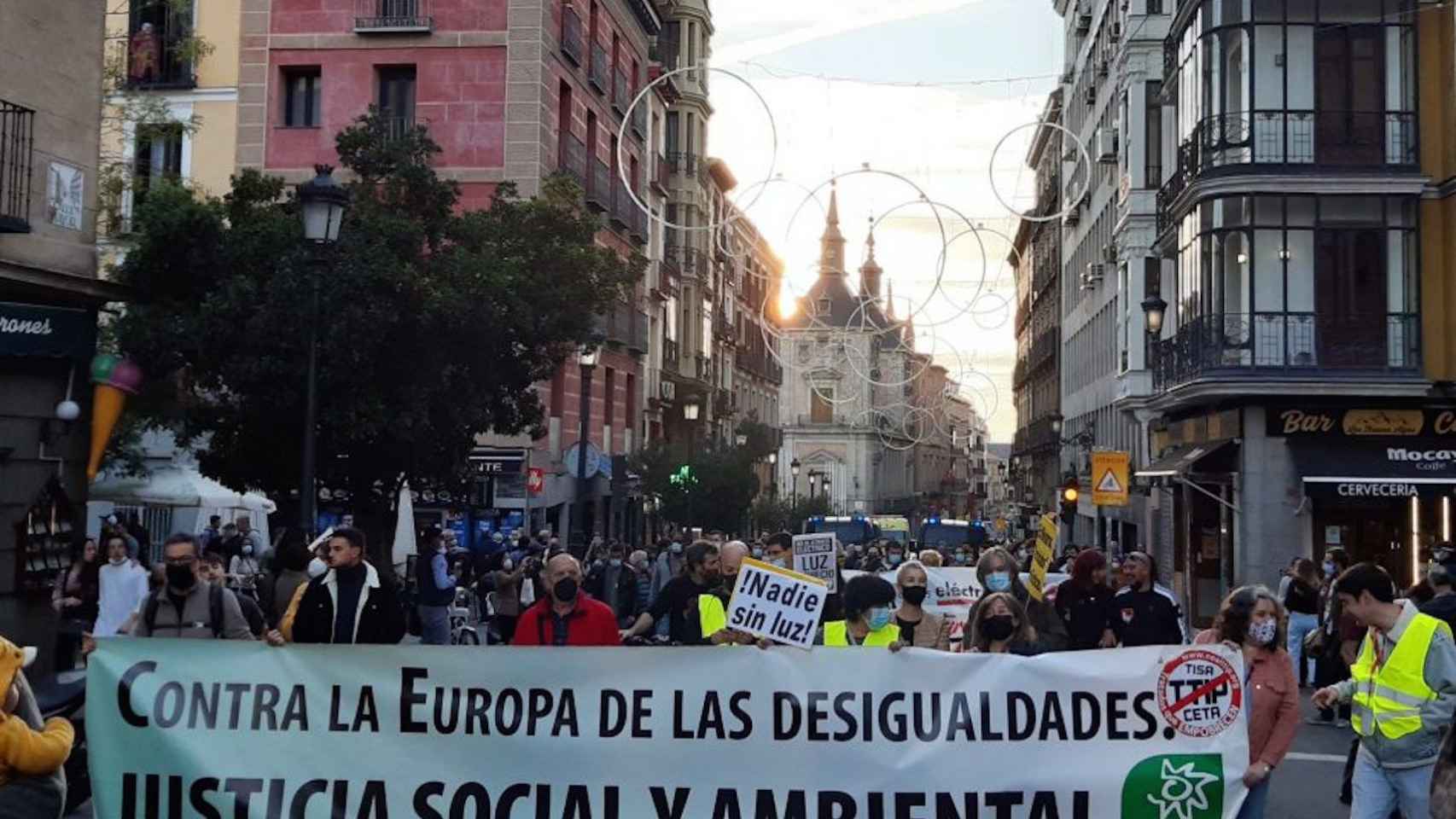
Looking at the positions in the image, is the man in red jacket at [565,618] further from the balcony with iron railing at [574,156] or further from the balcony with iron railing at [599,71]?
the balcony with iron railing at [599,71]

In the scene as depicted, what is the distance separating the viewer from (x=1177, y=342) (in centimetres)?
3150

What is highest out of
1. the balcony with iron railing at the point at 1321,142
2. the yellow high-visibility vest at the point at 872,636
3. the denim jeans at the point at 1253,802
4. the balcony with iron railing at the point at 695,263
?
the balcony with iron railing at the point at 695,263

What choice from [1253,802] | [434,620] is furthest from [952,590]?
[1253,802]

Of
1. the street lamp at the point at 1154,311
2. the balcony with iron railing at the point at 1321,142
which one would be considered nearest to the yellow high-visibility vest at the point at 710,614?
the balcony with iron railing at the point at 1321,142

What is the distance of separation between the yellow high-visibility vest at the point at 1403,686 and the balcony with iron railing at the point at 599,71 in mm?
32352

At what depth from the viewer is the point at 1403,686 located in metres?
7.68

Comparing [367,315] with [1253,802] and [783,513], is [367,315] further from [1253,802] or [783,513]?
[783,513]

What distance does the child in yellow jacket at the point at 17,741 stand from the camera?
243 inches

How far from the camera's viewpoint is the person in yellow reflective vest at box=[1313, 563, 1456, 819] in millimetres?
7613

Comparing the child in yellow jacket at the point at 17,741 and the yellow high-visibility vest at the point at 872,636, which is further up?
the yellow high-visibility vest at the point at 872,636

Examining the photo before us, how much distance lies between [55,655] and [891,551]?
21617mm

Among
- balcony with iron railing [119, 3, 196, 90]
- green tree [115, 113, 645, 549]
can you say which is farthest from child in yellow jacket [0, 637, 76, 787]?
balcony with iron railing [119, 3, 196, 90]

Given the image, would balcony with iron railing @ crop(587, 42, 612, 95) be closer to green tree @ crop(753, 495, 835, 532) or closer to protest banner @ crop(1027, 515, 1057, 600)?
green tree @ crop(753, 495, 835, 532)

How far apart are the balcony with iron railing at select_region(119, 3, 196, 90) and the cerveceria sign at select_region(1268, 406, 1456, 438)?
20242 millimetres
